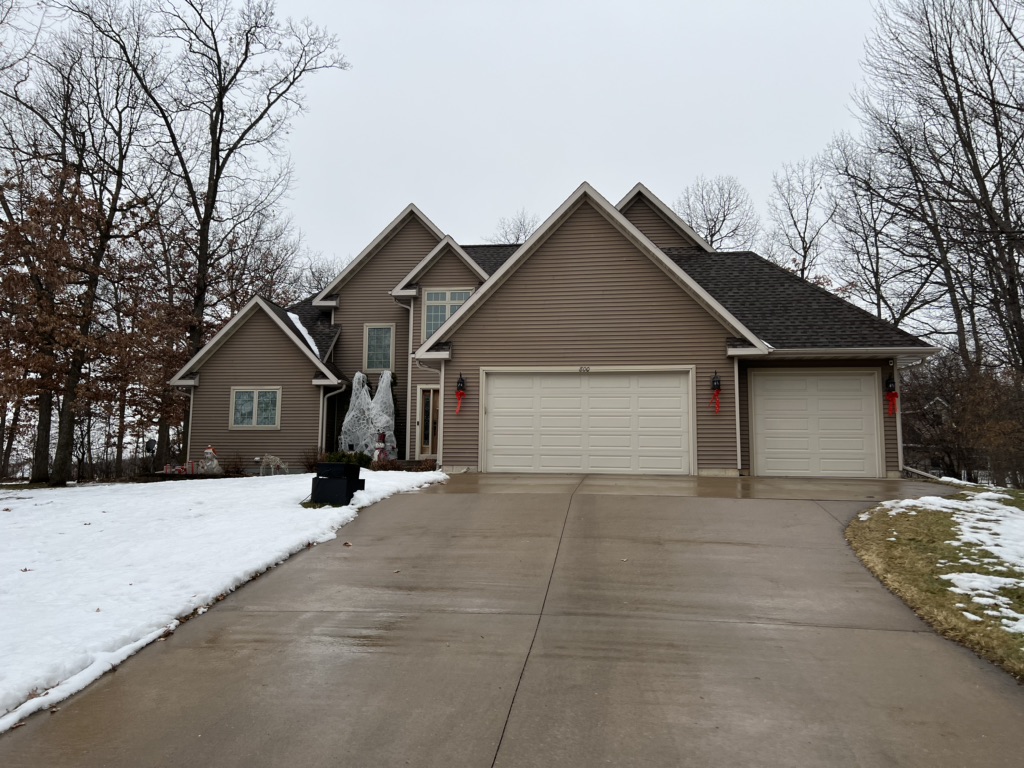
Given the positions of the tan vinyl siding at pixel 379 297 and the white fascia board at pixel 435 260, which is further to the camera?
the tan vinyl siding at pixel 379 297

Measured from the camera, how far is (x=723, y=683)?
162 inches

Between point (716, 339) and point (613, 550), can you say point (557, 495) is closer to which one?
point (613, 550)

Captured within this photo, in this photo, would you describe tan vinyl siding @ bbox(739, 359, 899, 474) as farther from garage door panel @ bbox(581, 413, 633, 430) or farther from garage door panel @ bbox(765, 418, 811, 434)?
garage door panel @ bbox(581, 413, 633, 430)

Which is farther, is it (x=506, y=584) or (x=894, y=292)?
(x=894, y=292)

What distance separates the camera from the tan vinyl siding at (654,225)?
1895cm

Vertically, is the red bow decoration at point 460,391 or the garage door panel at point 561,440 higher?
the red bow decoration at point 460,391

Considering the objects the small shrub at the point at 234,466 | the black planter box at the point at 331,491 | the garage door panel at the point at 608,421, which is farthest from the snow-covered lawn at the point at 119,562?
the small shrub at the point at 234,466

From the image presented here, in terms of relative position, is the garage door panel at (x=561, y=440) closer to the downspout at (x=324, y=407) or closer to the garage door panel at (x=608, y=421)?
the garage door panel at (x=608, y=421)

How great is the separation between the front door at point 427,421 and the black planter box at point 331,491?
30.9 feet

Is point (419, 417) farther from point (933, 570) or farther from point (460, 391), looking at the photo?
point (933, 570)

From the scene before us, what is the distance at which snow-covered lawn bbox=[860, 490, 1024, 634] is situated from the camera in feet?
17.0

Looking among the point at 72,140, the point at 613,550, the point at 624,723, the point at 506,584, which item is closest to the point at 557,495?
the point at 613,550

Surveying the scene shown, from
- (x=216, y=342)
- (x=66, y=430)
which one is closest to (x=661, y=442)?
(x=216, y=342)

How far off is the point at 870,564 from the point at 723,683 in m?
3.24
